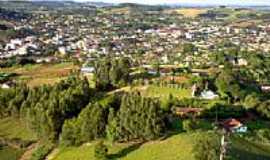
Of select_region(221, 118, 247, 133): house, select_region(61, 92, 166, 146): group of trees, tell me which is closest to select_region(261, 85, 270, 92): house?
select_region(221, 118, 247, 133): house

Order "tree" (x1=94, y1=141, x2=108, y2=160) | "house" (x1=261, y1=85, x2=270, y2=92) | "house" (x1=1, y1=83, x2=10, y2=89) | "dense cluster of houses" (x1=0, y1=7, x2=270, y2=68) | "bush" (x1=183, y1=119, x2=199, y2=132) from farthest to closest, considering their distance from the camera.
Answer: "dense cluster of houses" (x1=0, y1=7, x2=270, y2=68)
"house" (x1=261, y1=85, x2=270, y2=92)
"house" (x1=1, y1=83, x2=10, y2=89)
"bush" (x1=183, y1=119, x2=199, y2=132)
"tree" (x1=94, y1=141, x2=108, y2=160)

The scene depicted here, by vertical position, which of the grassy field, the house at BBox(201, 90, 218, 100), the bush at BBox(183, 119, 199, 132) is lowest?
the grassy field

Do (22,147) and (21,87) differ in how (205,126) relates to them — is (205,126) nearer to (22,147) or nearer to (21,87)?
(22,147)

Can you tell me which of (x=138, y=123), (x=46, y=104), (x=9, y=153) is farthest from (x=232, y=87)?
(x=9, y=153)

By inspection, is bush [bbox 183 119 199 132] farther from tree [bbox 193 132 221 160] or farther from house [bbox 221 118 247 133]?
tree [bbox 193 132 221 160]

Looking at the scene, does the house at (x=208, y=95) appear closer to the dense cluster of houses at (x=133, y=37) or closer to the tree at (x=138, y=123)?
the tree at (x=138, y=123)

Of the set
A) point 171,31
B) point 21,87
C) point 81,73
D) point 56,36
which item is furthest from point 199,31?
point 21,87

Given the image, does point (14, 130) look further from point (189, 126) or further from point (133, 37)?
point (133, 37)

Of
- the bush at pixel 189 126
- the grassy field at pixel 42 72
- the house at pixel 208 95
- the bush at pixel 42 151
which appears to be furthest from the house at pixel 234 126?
the grassy field at pixel 42 72
